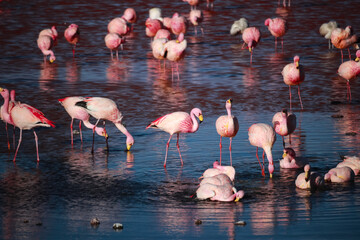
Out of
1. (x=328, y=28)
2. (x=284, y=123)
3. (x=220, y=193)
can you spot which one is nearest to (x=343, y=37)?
(x=328, y=28)

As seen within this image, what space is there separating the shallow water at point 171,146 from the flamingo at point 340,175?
0.42 ft

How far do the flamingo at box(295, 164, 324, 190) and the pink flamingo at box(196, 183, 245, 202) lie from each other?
863 millimetres

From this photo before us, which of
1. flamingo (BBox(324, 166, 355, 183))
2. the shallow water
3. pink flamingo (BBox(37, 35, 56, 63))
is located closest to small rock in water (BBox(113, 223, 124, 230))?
the shallow water

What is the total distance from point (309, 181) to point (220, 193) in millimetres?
1165

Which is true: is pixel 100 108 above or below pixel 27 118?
above

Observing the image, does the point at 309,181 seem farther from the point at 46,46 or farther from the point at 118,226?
the point at 46,46

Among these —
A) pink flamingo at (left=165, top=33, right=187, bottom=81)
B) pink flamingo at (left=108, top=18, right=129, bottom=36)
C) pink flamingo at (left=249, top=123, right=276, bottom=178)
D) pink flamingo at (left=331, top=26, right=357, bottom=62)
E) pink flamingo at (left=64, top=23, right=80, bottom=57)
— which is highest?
pink flamingo at (left=108, top=18, right=129, bottom=36)

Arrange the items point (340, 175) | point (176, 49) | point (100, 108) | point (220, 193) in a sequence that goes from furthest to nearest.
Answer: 1. point (176, 49)
2. point (100, 108)
3. point (340, 175)
4. point (220, 193)

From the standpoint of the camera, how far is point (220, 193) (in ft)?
30.2

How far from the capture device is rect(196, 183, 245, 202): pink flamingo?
9203 millimetres

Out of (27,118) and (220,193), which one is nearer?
(220,193)

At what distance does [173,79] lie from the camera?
17.8 meters

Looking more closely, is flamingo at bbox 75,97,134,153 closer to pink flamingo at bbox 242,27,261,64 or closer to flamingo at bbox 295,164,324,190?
flamingo at bbox 295,164,324,190

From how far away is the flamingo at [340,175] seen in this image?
991 cm
